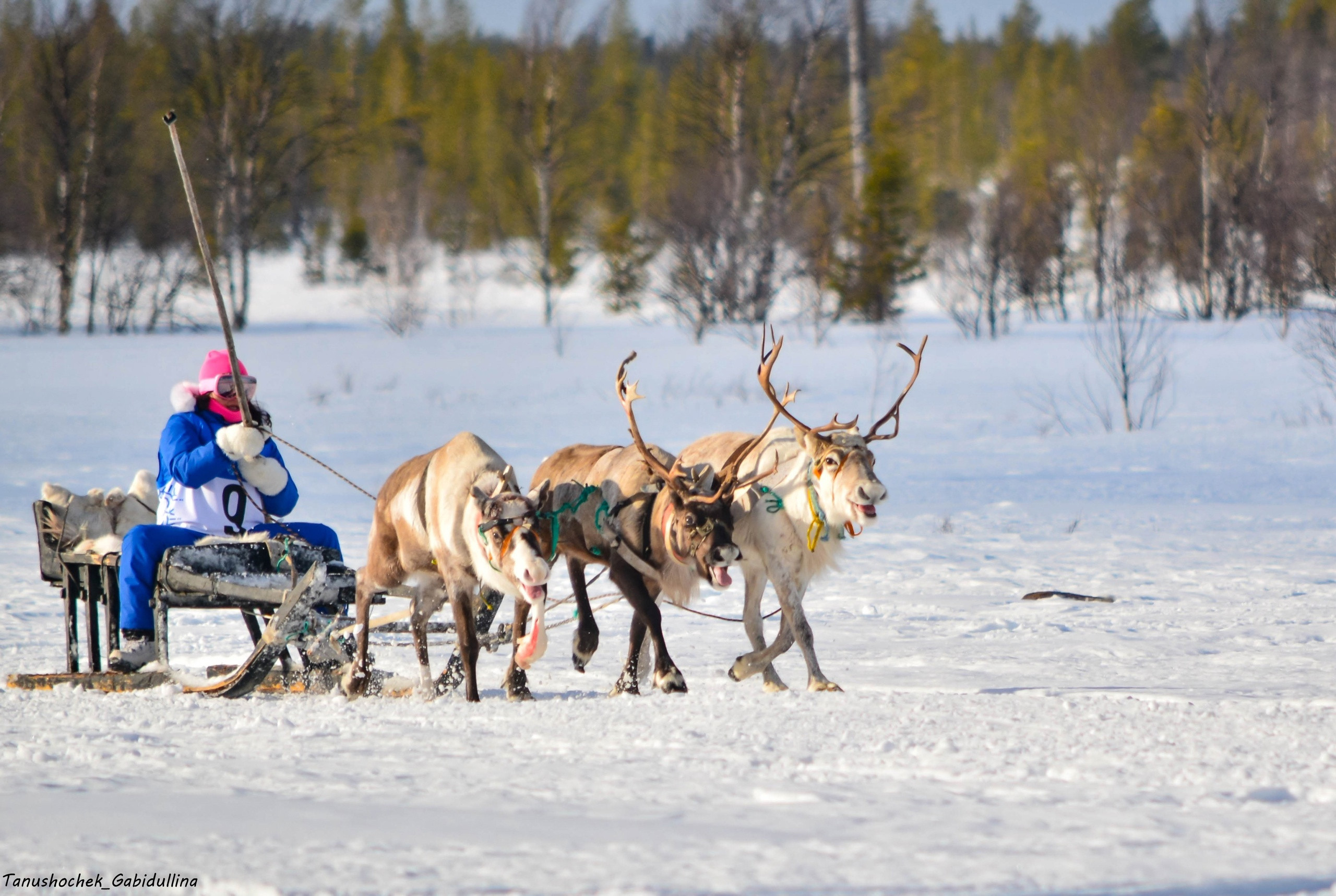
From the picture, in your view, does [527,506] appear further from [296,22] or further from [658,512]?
[296,22]

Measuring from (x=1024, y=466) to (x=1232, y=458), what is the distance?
7.70 feet

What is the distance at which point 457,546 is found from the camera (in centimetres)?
573

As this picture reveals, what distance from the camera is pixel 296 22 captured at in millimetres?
35500

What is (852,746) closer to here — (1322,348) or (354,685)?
(354,685)

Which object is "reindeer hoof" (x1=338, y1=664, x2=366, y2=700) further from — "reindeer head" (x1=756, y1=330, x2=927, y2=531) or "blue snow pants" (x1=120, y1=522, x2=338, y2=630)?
"reindeer head" (x1=756, y1=330, x2=927, y2=531)

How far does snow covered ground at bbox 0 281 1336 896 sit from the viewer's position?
10.7 ft

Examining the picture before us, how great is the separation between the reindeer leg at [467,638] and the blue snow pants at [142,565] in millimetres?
819

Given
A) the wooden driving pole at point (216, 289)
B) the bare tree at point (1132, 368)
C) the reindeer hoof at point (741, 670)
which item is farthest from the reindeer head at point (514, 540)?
the bare tree at point (1132, 368)

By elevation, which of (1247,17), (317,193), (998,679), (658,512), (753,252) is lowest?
(998,679)

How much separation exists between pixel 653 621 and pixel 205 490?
2100 millimetres

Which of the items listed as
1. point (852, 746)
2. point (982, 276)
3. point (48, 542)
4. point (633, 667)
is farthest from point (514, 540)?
point (982, 276)

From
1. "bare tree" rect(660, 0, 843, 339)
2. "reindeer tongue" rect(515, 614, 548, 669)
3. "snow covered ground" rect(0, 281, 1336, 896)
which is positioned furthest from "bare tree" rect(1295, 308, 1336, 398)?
"reindeer tongue" rect(515, 614, 548, 669)

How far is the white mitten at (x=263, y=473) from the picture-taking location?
20.3 ft

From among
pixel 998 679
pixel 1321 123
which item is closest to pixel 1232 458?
pixel 998 679
